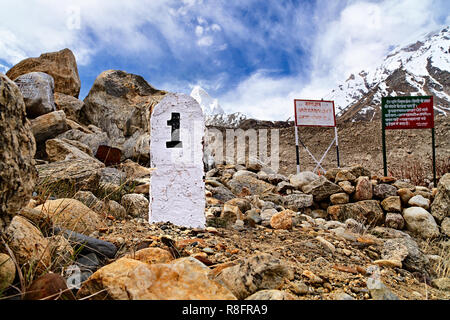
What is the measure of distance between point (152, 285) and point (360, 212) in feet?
13.1

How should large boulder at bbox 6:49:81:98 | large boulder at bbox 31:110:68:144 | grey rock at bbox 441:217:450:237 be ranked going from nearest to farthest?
grey rock at bbox 441:217:450:237, large boulder at bbox 31:110:68:144, large boulder at bbox 6:49:81:98

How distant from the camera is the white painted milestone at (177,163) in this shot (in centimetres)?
268

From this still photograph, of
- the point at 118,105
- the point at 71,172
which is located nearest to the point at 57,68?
the point at 118,105

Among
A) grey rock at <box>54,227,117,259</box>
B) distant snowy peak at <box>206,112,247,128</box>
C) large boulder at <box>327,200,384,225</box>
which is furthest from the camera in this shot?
distant snowy peak at <box>206,112,247,128</box>

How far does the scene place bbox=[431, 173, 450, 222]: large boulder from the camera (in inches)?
163

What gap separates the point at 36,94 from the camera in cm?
656

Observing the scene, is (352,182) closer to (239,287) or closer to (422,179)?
(422,179)

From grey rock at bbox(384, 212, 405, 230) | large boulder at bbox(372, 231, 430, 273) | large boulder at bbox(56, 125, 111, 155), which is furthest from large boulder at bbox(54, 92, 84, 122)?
large boulder at bbox(372, 231, 430, 273)

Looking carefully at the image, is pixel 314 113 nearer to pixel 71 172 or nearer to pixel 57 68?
pixel 71 172

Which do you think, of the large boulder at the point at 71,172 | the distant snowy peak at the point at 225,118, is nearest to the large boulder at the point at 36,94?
the large boulder at the point at 71,172

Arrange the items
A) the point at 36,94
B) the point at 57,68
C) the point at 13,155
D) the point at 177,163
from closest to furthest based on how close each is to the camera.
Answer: the point at 13,155
the point at 177,163
the point at 36,94
the point at 57,68

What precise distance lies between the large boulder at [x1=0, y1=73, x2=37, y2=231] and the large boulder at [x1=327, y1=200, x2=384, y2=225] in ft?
13.7

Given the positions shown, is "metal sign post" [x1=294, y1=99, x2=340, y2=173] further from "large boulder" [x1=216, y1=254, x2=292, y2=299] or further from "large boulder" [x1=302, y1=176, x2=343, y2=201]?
"large boulder" [x1=216, y1=254, x2=292, y2=299]
